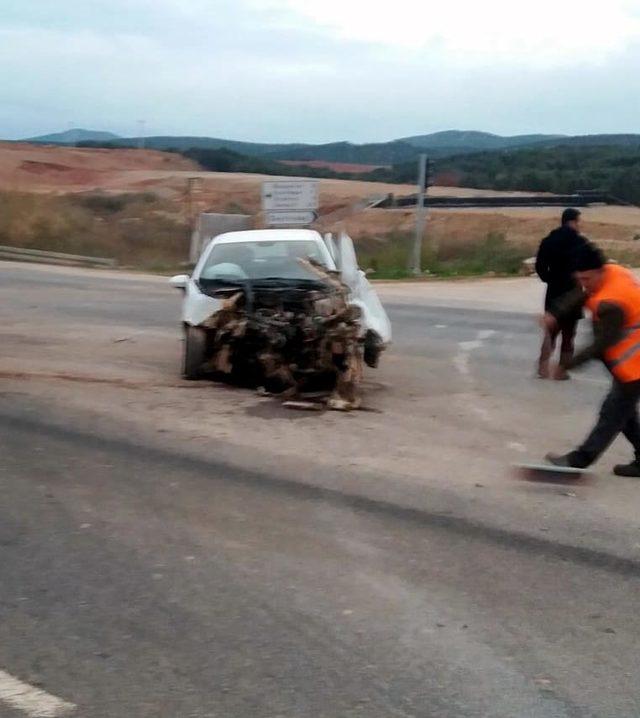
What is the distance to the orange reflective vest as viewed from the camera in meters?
7.75

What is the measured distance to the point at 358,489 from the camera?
26.1 feet

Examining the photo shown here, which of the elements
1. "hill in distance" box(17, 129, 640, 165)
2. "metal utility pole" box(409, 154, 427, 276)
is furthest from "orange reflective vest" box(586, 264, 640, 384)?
"hill in distance" box(17, 129, 640, 165)

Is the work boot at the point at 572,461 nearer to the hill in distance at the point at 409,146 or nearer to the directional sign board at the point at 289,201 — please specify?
the directional sign board at the point at 289,201

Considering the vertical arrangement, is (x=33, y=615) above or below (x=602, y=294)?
below

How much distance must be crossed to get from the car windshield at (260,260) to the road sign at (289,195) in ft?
48.2

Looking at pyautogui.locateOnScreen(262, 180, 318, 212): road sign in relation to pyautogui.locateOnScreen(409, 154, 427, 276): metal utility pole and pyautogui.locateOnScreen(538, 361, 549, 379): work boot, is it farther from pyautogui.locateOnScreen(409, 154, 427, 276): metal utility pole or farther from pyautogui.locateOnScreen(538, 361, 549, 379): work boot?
pyautogui.locateOnScreen(538, 361, 549, 379): work boot

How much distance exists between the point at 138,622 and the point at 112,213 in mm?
46856

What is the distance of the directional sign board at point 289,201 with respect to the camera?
91.2ft

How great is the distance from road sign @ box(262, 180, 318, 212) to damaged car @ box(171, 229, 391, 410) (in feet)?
49.9

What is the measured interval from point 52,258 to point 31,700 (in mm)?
32475

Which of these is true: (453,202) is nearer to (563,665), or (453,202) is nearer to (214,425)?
(214,425)

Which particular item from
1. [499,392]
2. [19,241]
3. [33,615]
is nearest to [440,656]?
[33,615]

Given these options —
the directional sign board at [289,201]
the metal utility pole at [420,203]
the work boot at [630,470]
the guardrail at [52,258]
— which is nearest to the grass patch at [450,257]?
the metal utility pole at [420,203]

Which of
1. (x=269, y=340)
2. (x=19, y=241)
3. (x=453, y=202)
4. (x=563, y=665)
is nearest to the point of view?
(x=563, y=665)
